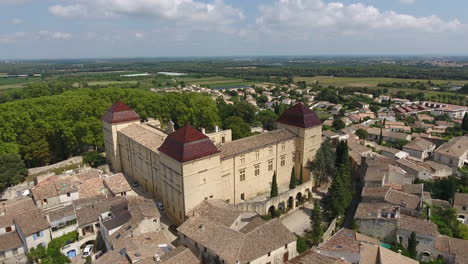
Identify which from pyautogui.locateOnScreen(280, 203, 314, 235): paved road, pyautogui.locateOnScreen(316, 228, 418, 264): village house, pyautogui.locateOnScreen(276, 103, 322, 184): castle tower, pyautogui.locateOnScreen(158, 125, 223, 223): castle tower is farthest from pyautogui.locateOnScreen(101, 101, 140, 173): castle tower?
pyautogui.locateOnScreen(316, 228, 418, 264): village house

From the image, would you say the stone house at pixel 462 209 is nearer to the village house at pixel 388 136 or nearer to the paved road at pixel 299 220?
the paved road at pixel 299 220

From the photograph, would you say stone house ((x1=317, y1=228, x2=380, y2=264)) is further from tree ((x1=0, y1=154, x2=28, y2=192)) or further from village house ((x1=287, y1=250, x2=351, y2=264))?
tree ((x1=0, y1=154, x2=28, y2=192))

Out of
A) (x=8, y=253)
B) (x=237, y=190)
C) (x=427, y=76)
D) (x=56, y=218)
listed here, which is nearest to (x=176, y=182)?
(x=237, y=190)

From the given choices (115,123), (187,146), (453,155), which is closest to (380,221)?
(187,146)

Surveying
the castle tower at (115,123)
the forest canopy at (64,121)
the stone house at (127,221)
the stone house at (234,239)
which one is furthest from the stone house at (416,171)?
the castle tower at (115,123)

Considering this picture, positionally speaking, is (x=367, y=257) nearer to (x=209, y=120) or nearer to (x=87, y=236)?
(x=87, y=236)
